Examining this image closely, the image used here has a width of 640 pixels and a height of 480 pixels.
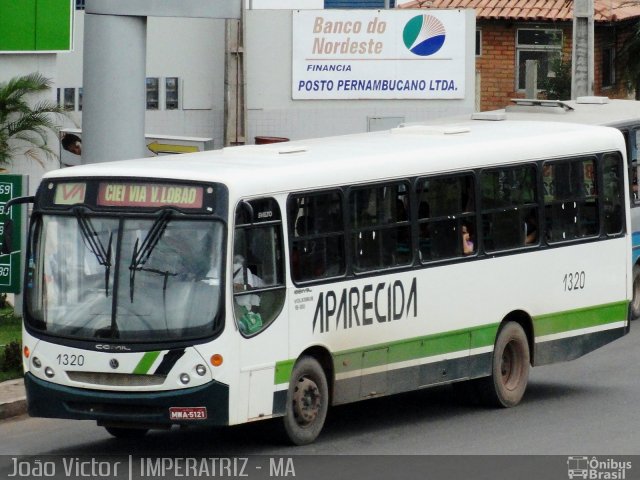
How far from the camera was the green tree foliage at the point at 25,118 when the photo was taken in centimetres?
2511

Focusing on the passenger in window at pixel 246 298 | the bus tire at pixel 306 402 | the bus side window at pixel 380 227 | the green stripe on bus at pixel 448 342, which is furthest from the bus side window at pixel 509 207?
the passenger in window at pixel 246 298

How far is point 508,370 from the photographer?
14.9m

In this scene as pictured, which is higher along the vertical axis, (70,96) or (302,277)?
(70,96)

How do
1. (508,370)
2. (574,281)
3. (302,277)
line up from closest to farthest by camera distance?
(302,277), (508,370), (574,281)

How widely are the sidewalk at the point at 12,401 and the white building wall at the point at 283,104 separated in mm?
16030

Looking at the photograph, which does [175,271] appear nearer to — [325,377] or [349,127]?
[325,377]

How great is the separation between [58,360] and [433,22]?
19.9 meters

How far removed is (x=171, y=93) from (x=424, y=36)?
16.2ft

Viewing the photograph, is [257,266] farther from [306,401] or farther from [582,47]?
[582,47]

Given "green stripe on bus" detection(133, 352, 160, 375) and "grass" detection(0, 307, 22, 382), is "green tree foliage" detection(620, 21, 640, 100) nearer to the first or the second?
"grass" detection(0, 307, 22, 382)

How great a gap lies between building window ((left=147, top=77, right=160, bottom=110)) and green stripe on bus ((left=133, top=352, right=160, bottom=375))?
1872cm

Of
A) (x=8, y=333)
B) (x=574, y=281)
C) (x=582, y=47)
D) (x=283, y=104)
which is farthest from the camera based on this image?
(x=283, y=104)

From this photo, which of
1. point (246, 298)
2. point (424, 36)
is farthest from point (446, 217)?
point (424, 36)

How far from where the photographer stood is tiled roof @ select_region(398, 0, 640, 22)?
4003 cm
